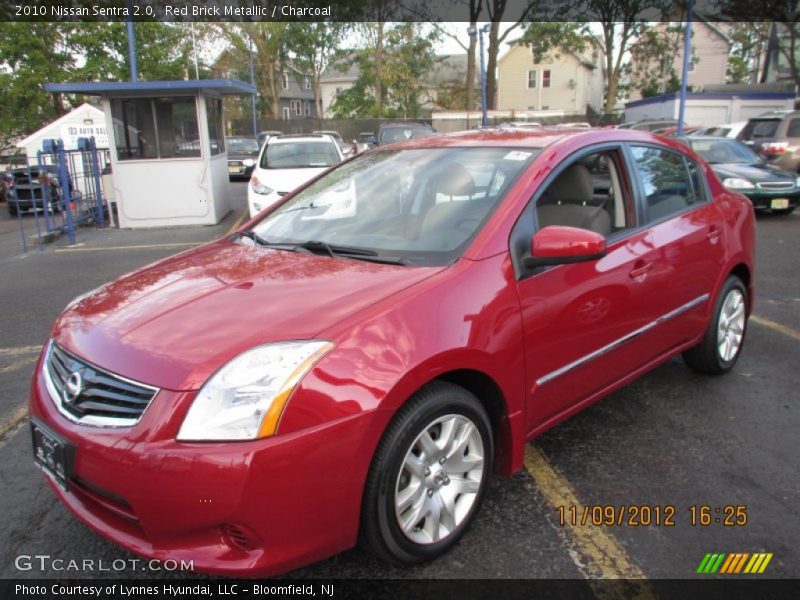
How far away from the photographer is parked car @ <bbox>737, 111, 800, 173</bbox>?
13.5 metres

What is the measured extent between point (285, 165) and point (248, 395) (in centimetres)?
963

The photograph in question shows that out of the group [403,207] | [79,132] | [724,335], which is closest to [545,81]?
[79,132]

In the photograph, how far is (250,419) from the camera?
2033 mm

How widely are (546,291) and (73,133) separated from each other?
61.6 feet

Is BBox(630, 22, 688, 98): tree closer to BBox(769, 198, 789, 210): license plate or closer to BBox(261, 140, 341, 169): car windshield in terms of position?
BBox(769, 198, 789, 210): license plate

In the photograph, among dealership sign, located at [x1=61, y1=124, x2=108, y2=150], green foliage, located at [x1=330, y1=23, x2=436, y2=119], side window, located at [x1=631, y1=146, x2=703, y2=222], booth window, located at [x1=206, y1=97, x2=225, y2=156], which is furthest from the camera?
green foliage, located at [x1=330, y1=23, x2=436, y2=119]

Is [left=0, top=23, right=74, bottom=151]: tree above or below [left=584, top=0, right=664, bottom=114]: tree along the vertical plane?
below

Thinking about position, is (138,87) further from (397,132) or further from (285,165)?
(397,132)

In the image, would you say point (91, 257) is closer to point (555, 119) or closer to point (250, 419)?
point (250, 419)

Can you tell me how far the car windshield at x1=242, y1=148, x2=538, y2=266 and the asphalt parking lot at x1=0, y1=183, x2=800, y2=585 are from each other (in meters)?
1.20

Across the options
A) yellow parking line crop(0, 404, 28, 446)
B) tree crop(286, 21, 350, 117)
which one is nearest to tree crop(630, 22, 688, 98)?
tree crop(286, 21, 350, 117)

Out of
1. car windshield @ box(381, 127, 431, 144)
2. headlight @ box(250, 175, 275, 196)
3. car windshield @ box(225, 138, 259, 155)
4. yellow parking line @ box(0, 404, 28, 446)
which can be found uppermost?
car windshield @ box(381, 127, 431, 144)

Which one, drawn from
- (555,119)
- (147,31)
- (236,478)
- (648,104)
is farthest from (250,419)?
(555,119)

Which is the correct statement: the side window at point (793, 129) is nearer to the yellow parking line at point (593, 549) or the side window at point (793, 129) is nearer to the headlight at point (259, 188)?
the headlight at point (259, 188)
